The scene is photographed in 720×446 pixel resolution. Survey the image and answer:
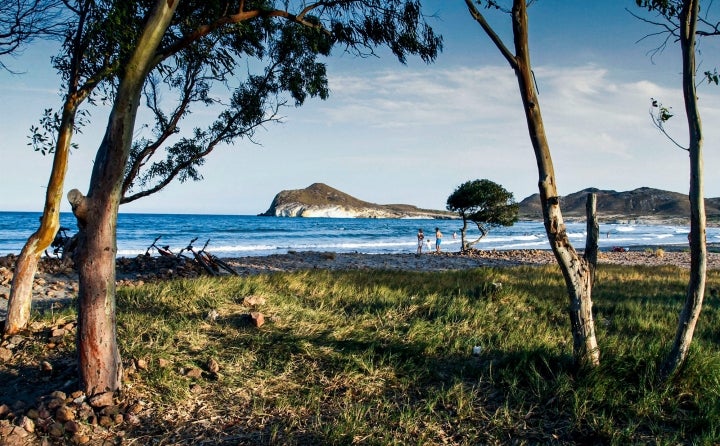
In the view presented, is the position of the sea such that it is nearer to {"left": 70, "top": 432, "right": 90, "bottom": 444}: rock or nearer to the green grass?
the green grass

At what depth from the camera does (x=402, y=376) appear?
5.02 m

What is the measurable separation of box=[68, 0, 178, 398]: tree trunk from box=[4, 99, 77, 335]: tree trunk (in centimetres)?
248

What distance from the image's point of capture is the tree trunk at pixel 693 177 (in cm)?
420

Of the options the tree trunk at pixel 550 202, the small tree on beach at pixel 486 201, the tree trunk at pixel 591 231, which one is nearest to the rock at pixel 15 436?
the tree trunk at pixel 550 202

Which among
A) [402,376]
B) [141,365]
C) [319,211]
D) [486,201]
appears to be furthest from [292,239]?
[319,211]

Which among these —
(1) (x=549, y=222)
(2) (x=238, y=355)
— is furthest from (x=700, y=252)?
(2) (x=238, y=355)

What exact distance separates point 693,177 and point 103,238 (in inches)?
211

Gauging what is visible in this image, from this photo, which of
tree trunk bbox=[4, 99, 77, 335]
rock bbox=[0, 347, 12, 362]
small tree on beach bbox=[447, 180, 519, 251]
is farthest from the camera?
small tree on beach bbox=[447, 180, 519, 251]

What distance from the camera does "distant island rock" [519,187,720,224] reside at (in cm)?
13088

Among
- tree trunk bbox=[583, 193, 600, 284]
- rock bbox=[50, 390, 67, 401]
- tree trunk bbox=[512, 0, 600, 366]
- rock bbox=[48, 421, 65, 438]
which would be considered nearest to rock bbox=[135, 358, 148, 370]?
rock bbox=[50, 390, 67, 401]

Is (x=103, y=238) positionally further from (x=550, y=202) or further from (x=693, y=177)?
(x=693, y=177)

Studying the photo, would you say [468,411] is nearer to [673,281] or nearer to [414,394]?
[414,394]

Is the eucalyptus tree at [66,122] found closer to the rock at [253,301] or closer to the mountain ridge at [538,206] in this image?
the rock at [253,301]

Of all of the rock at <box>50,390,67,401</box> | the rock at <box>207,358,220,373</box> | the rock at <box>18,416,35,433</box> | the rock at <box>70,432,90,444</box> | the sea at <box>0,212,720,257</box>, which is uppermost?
the rock at <box>207,358,220,373</box>
